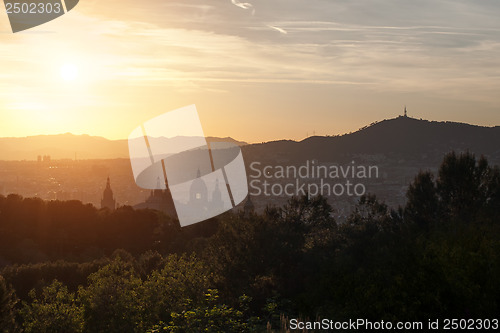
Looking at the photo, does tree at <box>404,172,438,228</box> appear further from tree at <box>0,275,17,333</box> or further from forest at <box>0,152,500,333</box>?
tree at <box>0,275,17,333</box>

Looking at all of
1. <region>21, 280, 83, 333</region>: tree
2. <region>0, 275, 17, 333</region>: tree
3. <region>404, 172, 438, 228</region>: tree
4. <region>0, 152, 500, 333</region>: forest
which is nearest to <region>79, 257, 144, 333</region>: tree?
<region>0, 152, 500, 333</region>: forest

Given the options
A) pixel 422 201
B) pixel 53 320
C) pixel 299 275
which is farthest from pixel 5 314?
pixel 422 201

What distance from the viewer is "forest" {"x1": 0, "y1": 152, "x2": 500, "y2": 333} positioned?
14.7 m

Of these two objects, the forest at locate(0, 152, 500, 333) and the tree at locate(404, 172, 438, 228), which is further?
the tree at locate(404, 172, 438, 228)

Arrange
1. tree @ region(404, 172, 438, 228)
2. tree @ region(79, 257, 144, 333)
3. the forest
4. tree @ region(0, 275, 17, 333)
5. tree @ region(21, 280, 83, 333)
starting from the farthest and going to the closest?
1. tree @ region(404, 172, 438, 228)
2. tree @ region(0, 275, 17, 333)
3. tree @ region(21, 280, 83, 333)
4. tree @ region(79, 257, 144, 333)
5. the forest

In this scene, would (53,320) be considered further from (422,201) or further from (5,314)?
(422,201)

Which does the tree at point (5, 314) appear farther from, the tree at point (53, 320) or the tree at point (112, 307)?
the tree at point (112, 307)

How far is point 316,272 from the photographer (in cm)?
2273

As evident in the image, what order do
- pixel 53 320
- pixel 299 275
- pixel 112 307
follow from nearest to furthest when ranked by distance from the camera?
pixel 112 307 → pixel 53 320 → pixel 299 275

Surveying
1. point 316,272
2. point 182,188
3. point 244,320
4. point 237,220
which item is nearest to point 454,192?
point 237,220

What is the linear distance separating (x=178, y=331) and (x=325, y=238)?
19.9 metres

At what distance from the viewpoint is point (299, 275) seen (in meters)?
23.5

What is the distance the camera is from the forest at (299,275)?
14703 millimetres

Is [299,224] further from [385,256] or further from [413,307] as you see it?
[413,307]
